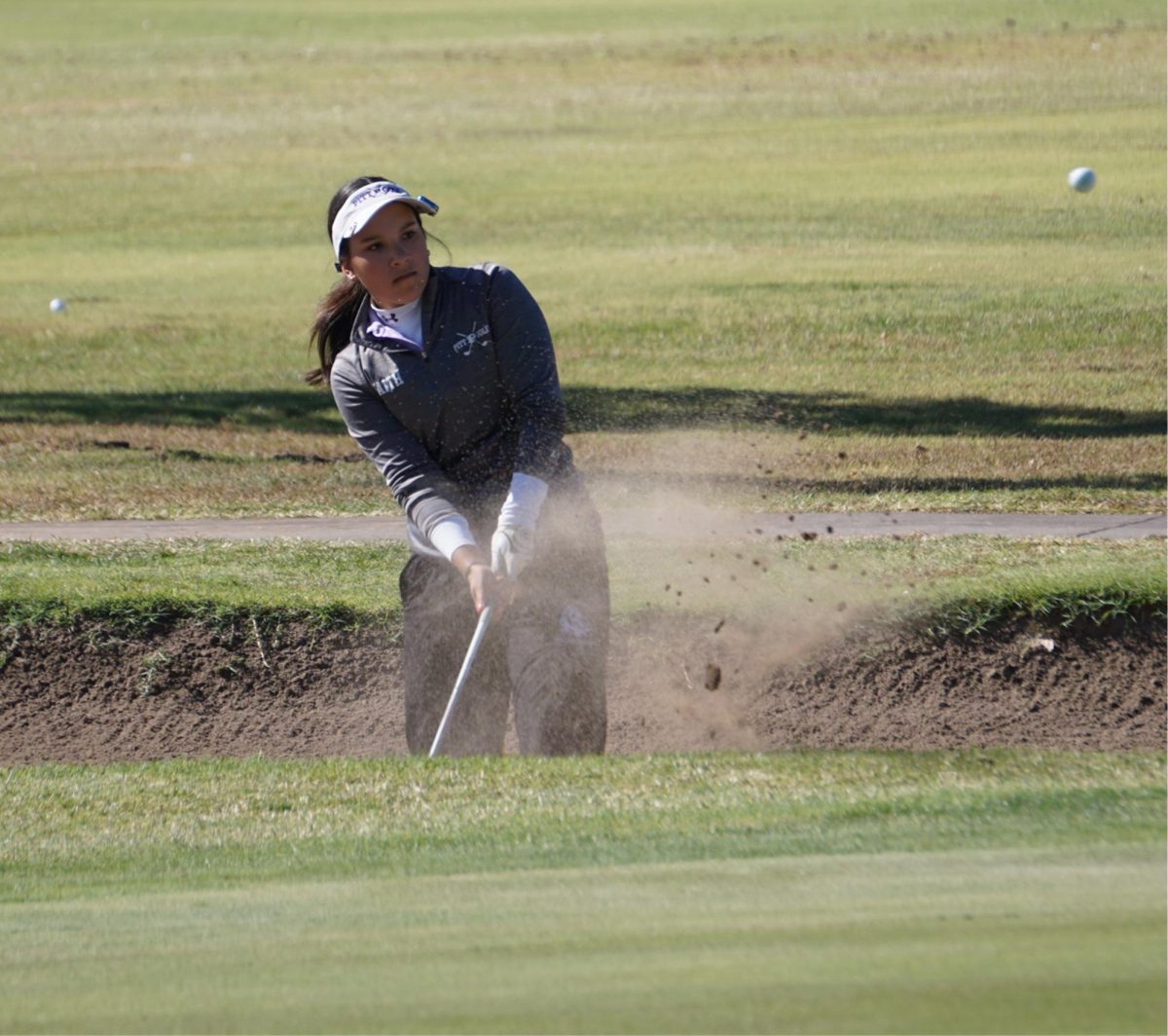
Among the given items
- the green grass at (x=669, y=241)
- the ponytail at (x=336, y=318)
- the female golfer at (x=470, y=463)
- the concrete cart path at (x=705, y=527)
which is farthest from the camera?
the green grass at (x=669, y=241)

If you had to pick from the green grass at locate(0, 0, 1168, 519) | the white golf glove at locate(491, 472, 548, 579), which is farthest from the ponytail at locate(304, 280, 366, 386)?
the green grass at locate(0, 0, 1168, 519)

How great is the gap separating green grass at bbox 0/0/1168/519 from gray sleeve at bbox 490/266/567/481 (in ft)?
15.5

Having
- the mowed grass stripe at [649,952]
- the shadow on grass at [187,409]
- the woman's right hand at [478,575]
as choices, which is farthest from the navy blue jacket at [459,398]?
the shadow on grass at [187,409]

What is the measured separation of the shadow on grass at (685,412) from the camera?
12.9 meters

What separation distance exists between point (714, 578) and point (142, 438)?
6.67 metres

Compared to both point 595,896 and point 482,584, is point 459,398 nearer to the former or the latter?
point 482,584

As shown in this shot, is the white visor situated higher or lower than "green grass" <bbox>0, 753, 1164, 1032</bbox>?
higher

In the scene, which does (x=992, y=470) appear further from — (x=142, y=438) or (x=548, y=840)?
(x=548, y=840)

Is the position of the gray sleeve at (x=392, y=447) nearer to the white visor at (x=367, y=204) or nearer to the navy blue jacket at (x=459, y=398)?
the navy blue jacket at (x=459, y=398)

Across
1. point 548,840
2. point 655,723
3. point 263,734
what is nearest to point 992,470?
point 655,723

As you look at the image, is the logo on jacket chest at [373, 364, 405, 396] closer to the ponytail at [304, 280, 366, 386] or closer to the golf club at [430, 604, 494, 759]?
the ponytail at [304, 280, 366, 386]

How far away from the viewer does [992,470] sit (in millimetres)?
11289

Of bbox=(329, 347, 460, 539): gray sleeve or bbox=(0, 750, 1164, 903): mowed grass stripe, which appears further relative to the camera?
bbox=(329, 347, 460, 539): gray sleeve

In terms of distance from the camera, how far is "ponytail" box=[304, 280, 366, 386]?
233 inches
